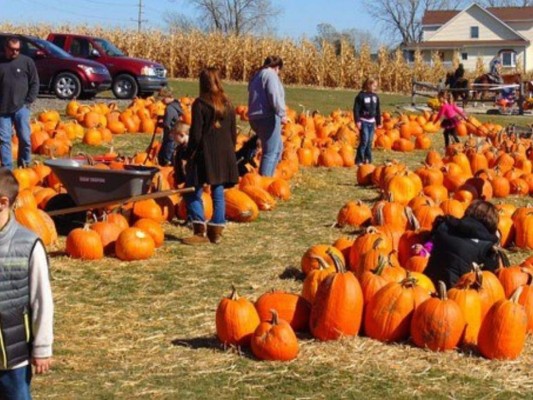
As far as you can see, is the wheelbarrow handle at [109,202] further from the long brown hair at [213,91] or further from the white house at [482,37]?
the white house at [482,37]

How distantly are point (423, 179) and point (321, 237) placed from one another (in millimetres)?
2758

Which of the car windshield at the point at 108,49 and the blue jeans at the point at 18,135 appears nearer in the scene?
the blue jeans at the point at 18,135

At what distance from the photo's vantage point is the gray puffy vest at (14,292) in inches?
149

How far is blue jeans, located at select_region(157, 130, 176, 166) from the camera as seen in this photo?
11.6 meters

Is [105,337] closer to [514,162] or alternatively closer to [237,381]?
[237,381]

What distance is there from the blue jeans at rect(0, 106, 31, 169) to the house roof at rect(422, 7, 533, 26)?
282 ft

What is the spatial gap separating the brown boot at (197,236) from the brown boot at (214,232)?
5cm

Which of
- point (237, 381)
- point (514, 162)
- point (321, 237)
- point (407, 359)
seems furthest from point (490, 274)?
point (514, 162)

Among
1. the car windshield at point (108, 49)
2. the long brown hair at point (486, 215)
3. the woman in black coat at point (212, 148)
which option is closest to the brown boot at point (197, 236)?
the woman in black coat at point (212, 148)

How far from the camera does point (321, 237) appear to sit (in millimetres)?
9578

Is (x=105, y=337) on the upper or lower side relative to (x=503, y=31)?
lower

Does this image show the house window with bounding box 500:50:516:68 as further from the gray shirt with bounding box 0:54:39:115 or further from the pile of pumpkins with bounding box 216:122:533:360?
the pile of pumpkins with bounding box 216:122:533:360

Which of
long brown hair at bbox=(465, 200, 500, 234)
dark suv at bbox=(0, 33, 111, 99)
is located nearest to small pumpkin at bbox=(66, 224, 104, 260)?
long brown hair at bbox=(465, 200, 500, 234)

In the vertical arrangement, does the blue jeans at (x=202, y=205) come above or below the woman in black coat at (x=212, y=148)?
below
